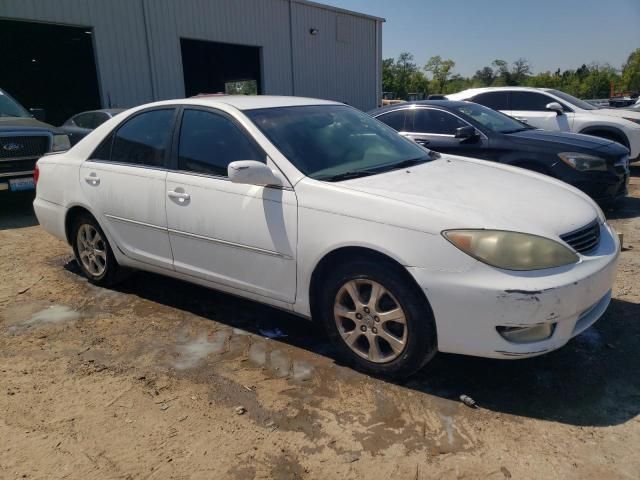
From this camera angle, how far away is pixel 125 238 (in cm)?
418

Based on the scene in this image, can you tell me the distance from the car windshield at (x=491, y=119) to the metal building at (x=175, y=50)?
374 inches

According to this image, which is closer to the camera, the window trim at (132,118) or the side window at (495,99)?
the window trim at (132,118)

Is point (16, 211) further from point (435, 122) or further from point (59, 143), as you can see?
point (435, 122)

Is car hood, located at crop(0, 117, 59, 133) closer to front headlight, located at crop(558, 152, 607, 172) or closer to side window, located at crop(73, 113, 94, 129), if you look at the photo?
side window, located at crop(73, 113, 94, 129)

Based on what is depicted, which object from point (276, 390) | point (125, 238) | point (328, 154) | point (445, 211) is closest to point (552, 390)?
point (445, 211)

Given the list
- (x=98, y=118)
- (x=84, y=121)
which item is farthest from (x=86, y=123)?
(x=98, y=118)

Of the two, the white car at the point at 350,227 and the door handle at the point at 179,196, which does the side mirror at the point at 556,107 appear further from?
the door handle at the point at 179,196

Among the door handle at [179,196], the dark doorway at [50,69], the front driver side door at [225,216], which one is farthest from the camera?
the dark doorway at [50,69]

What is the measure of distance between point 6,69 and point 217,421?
22772 mm

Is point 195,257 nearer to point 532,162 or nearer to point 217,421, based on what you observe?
point 217,421

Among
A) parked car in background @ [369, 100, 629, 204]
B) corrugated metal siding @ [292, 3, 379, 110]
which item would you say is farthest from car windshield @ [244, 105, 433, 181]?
corrugated metal siding @ [292, 3, 379, 110]

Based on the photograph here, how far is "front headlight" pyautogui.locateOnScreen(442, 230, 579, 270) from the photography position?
2.58m

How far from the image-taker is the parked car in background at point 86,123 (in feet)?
33.8

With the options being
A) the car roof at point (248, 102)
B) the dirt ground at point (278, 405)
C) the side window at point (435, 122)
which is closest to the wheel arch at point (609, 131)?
the side window at point (435, 122)
